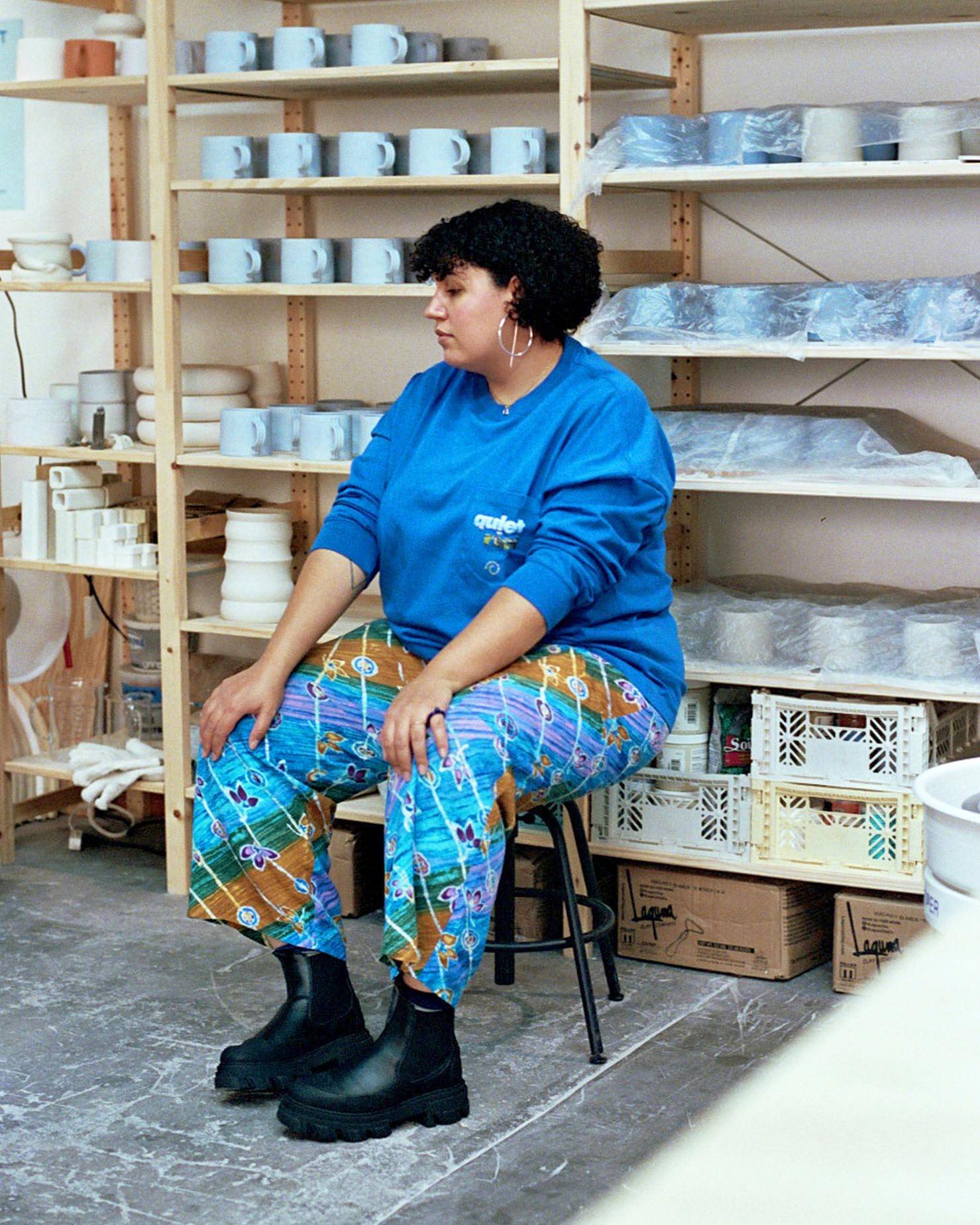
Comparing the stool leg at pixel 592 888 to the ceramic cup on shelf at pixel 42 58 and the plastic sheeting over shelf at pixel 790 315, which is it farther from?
the ceramic cup on shelf at pixel 42 58

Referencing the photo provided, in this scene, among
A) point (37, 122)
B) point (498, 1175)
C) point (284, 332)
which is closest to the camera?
point (498, 1175)

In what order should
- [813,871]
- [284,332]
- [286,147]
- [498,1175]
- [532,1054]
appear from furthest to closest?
[284,332] < [286,147] < [813,871] < [532,1054] < [498,1175]

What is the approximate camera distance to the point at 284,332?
12.5 ft

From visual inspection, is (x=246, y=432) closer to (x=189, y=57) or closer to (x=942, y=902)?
(x=189, y=57)

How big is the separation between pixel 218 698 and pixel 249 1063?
1.76 ft

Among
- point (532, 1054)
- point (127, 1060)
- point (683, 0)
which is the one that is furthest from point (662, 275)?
point (127, 1060)

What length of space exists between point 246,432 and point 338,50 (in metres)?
0.74

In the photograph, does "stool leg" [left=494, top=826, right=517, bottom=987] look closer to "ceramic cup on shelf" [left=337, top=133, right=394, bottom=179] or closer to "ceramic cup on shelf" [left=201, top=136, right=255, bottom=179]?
"ceramic cup on shelf" [left=337, top=133, right=394, bottom=179]

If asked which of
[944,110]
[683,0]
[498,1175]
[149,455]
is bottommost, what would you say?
[498,1175]

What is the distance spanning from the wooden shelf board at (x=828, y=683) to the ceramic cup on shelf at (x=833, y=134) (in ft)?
2.79

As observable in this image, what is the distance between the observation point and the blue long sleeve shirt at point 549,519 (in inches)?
99.3

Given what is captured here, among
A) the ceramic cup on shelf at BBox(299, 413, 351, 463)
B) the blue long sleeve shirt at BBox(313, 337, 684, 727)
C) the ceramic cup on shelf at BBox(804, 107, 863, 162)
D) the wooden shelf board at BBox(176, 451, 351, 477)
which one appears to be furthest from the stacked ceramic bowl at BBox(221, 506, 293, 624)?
the ceramic cup on shelf at BBox(804, 107, 863, 162)

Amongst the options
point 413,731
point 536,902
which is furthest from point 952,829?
point 536,902

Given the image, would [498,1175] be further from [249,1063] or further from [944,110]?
[944,110]
